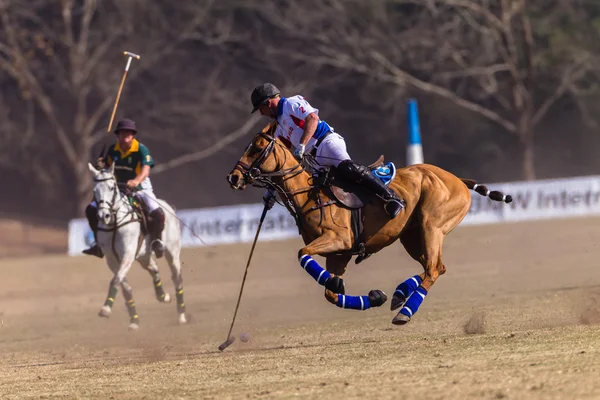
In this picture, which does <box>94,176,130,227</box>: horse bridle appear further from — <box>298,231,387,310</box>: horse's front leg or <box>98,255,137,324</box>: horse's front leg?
<box>298,231,387,310</box>: horse's front leg

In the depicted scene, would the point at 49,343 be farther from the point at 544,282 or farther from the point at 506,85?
the point at 506,85

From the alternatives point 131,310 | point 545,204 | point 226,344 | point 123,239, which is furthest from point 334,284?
point 545,204

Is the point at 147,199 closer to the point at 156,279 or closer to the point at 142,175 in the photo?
the point at 142,175

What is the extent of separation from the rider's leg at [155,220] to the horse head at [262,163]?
498 cm

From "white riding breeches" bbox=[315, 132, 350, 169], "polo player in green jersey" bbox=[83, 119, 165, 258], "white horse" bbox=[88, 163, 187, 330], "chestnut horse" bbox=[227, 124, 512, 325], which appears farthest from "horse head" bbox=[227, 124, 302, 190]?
"polo player in green jersey" bbox=[83, 119, 165, 258]

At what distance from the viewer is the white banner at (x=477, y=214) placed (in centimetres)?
2533

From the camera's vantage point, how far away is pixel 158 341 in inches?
481

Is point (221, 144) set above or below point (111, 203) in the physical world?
above

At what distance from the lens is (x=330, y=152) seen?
10.4 metres

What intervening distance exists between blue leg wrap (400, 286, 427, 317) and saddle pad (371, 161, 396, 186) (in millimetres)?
1110

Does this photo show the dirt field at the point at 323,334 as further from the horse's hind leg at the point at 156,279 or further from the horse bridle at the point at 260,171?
the horse bridle at the point at 260,171

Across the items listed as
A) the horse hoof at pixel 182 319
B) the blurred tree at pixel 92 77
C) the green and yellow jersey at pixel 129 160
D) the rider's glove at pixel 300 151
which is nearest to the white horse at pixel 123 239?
the horse hoof at pixel 182 319

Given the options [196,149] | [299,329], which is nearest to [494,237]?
[299,329]

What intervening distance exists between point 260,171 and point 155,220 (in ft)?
17.6
